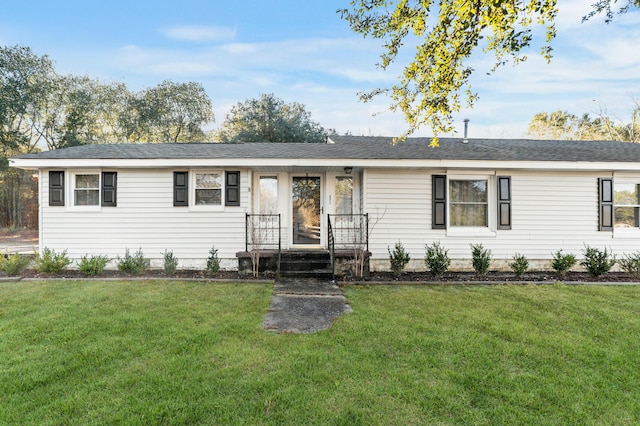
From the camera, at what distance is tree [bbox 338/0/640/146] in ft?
15.2

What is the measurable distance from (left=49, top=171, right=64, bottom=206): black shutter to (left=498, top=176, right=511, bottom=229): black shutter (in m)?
11.0

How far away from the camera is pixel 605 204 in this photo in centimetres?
791

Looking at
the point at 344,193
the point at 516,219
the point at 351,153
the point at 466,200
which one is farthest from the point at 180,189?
the point at 516,219

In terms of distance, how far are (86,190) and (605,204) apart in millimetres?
13193

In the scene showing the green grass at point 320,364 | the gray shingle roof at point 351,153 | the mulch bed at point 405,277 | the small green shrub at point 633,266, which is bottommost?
the green grass at point 320,364

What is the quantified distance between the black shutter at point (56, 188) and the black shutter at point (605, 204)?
13534 millimetres

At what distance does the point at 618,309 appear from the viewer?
4.70 meters

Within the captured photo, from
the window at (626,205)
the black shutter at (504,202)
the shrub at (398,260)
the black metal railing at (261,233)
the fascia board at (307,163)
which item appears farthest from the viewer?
the window at (626,205)

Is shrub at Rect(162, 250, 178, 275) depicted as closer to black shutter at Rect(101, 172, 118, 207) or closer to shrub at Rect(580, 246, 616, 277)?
black shutter at Rect(101, 172, 118, 207)

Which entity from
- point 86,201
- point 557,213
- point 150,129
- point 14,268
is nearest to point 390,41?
point 557,213

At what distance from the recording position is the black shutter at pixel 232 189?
25.6ft

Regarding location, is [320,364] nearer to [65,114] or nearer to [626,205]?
[626,205]

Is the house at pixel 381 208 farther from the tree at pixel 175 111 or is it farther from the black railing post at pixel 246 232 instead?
the tree at pixel 175 111

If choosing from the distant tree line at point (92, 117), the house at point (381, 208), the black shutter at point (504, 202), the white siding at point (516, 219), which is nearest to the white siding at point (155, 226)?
the house at point (381, 208)
